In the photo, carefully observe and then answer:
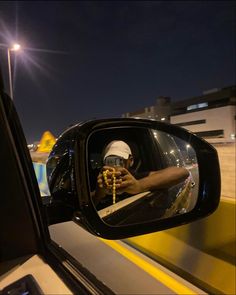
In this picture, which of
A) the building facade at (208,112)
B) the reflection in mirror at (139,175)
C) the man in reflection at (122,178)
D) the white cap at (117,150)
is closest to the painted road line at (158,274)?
the reflection in mirror at (139,175)

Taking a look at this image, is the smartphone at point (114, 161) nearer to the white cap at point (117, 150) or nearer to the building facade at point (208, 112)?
the white cap at point (117, 150)

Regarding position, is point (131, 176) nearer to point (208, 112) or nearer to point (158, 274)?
point (158, 274)

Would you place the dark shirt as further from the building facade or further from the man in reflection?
the building facade

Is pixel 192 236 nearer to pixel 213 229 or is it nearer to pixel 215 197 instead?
pixel 213 229

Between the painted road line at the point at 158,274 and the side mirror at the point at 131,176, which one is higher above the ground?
the side mirror at the point at 131,176

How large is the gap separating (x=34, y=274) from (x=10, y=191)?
16.5 inches

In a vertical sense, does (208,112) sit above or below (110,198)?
above

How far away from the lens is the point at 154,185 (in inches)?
67.0

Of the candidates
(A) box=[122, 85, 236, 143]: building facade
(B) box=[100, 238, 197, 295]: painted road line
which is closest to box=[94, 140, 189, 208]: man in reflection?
(B) box=[100, 238, 197, 295]: painted road line

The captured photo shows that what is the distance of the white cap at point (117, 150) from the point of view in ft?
4.68

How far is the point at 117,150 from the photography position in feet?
4.81

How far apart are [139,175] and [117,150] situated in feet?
0.92

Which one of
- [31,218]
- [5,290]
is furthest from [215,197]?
[5,290]

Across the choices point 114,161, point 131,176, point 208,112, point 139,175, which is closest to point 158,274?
point 139,175
